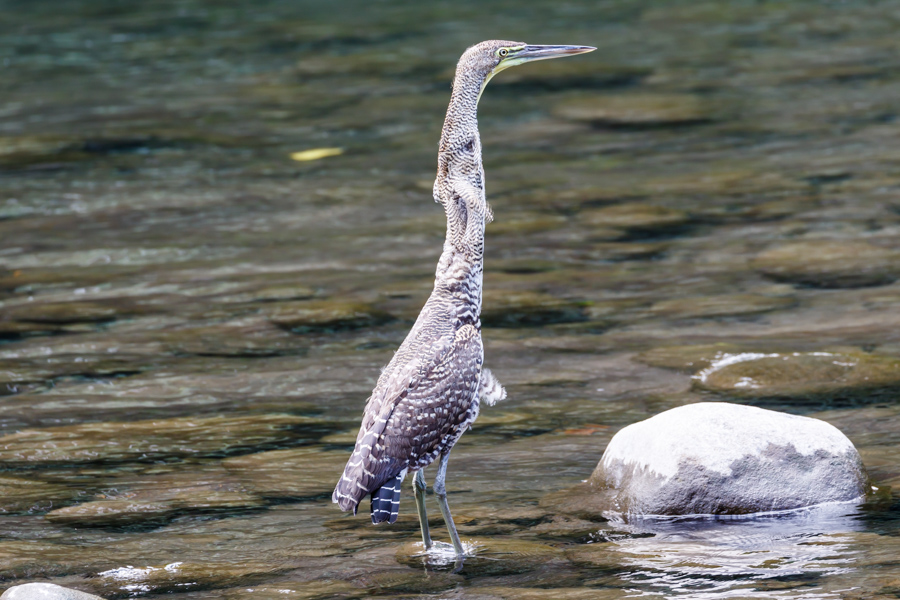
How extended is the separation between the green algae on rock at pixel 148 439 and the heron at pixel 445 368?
1745mm

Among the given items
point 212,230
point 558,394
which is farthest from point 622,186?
point 558,394

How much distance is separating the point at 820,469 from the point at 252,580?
2.46m

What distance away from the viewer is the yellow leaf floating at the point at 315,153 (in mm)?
13741

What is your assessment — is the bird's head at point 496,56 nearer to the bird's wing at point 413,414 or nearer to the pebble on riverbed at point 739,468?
the bird's wing at point 413,414

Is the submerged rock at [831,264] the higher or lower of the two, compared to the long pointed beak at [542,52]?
lower

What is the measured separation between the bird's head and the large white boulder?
170 cm

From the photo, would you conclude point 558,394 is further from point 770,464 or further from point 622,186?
point 622,186

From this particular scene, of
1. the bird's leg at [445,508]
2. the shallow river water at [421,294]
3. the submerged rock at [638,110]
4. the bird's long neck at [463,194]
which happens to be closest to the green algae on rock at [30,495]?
the shallow river water at [421,294]

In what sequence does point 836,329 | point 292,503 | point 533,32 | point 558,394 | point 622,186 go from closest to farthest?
point 292,503
point 558,394
point 836,329
point 622,186
point 533,32

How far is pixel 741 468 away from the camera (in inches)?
224

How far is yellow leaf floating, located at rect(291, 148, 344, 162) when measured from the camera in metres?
13.7

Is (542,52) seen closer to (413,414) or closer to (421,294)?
(413,414)

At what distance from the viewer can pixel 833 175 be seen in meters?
11.9

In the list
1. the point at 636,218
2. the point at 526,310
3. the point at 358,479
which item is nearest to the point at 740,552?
the point at 358,479
